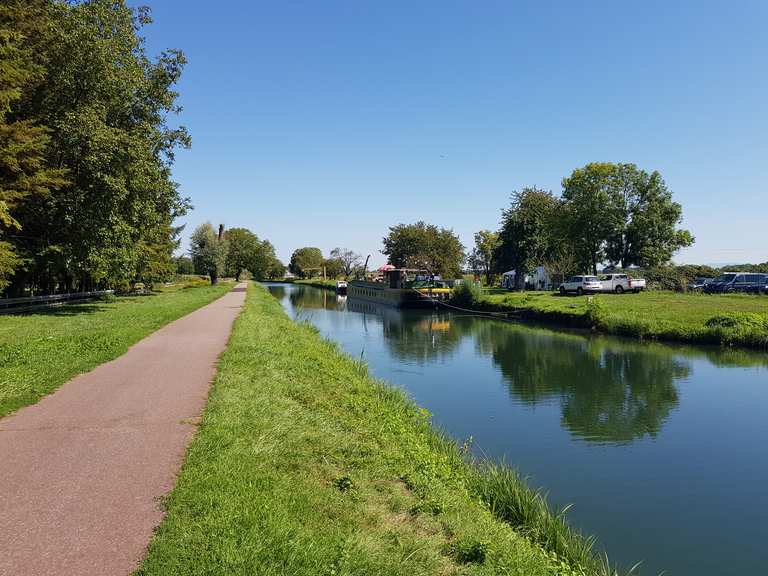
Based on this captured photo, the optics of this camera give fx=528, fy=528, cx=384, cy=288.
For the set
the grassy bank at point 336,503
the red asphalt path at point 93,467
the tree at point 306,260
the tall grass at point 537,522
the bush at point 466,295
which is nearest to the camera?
the red asphalt path at point 93,467

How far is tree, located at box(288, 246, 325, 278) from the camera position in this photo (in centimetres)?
15250

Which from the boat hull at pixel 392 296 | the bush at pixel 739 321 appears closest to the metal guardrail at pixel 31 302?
the boat hull at pixel 392 296

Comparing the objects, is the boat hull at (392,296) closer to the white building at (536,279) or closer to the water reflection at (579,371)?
the white building at (536,279)

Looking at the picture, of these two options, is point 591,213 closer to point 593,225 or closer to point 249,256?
point 593,225

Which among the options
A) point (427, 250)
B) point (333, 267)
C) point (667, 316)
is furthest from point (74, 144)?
point (333, 267)

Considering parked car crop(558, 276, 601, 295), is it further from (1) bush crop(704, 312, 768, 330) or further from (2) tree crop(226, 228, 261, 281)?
(2) tree crop(226, 228, 261, 281)

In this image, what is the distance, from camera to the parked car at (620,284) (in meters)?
43.4

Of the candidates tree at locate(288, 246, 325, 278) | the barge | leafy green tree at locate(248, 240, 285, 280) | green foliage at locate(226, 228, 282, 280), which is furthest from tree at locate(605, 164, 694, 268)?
tree at locate(288, 246, 325, 278)

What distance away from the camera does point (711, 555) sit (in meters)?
6.84

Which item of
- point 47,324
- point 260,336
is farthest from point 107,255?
point 260,336

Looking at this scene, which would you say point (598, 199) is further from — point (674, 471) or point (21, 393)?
point (21, 393)

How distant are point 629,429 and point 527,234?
158 feet

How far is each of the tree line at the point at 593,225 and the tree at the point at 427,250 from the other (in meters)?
21.4

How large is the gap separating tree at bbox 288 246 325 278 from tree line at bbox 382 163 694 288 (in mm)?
93681
